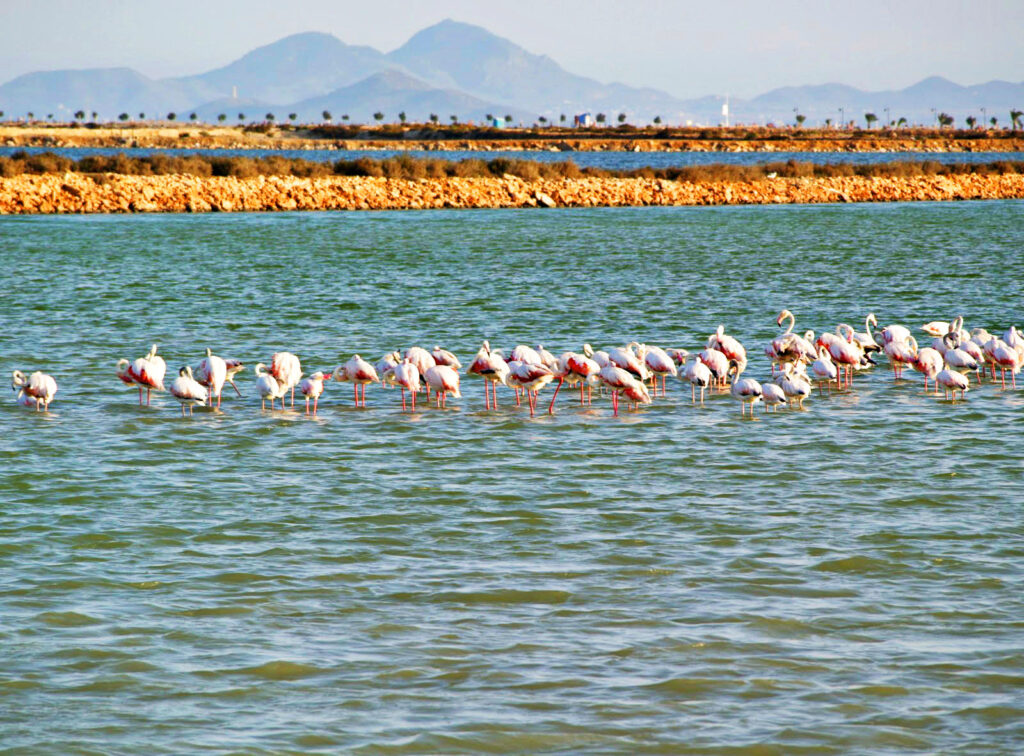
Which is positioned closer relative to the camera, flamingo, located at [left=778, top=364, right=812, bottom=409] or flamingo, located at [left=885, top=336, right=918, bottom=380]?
flamingo, located at [left=778, top=364, right=812, bottom=409]

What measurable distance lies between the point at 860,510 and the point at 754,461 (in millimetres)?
1979

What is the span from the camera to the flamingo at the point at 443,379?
1554 centimetres

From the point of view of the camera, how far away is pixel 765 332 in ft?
74.5

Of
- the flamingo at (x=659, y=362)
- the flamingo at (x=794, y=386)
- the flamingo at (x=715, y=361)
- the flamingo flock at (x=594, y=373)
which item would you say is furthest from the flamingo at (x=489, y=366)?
the flamingo at (x=794, y=386)

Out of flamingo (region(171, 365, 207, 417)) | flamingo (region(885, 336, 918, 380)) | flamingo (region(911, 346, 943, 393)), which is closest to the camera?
flamingo (region(171, 365, 207, 417))

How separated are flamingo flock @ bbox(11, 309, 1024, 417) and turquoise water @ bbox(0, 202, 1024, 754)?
34cm

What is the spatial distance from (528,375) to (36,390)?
611cm

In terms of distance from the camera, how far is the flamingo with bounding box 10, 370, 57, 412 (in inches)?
604

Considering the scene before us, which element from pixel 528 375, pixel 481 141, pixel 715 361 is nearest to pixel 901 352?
pixel 715 361

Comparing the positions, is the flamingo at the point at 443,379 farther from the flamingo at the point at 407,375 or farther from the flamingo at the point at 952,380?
the flamingo at the point at 952,380

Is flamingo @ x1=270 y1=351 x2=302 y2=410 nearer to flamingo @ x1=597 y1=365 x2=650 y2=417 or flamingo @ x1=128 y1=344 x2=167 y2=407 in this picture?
flamingo @ x1=128 y1=344 x2=167 y2=407

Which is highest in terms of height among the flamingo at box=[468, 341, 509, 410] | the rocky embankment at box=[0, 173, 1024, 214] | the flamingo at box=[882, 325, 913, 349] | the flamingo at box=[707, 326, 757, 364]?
the rocky embankment at box=[0, 173, 1024, 214]

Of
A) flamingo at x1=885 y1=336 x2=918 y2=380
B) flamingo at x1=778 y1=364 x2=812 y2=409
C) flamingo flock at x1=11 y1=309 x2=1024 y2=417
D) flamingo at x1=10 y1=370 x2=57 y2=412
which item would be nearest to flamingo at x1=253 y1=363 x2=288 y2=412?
flamingo flock at x1=11 y1=309 x2=1024 y2=417

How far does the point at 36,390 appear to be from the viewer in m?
15.3
